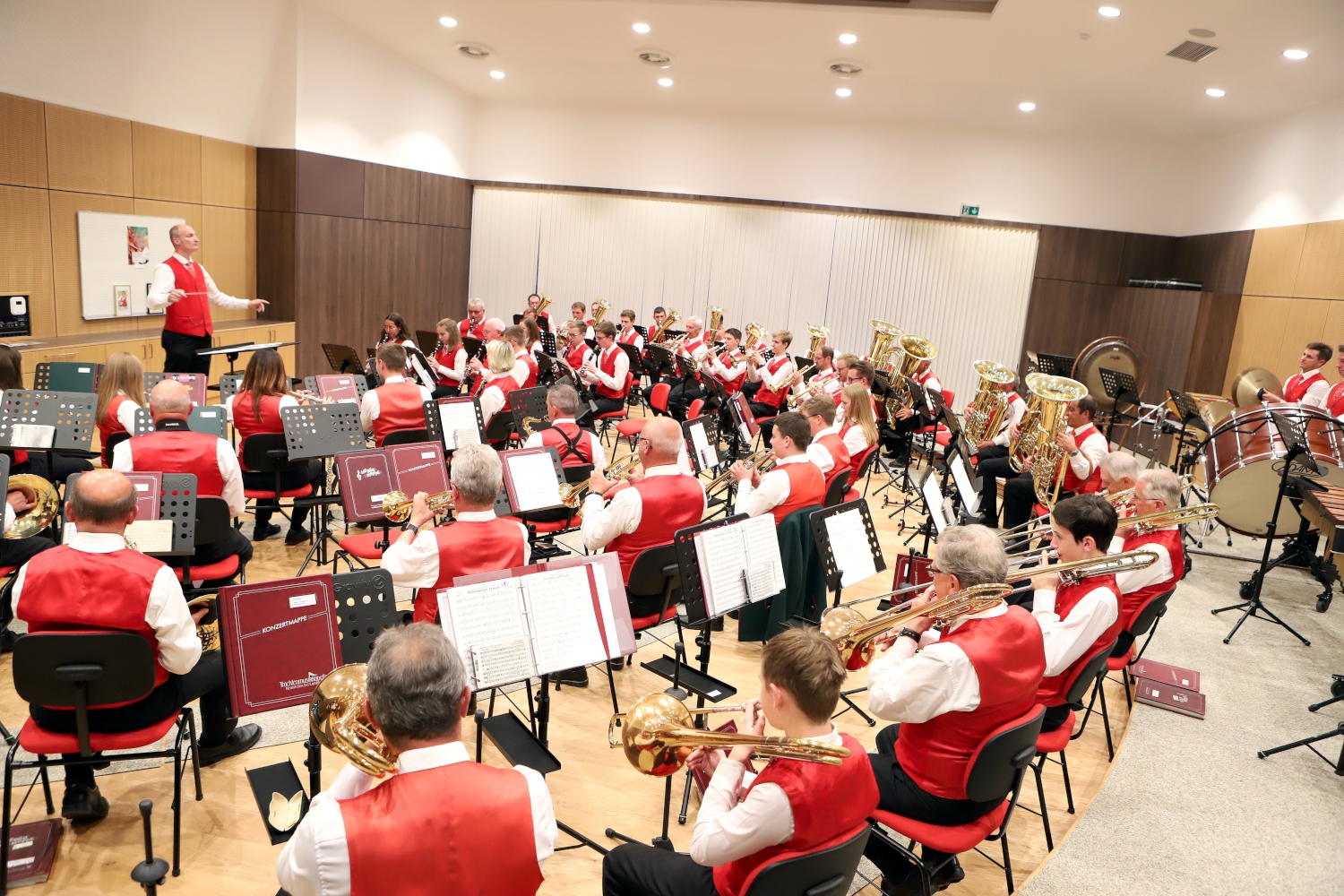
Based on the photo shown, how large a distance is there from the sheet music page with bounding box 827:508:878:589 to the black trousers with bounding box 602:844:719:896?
1976 mm

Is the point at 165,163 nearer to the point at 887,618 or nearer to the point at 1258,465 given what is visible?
the point at 887,618

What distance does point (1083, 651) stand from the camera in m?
3.55

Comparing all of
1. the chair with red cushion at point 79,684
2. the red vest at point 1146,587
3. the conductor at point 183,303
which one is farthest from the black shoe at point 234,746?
the conductor at point 183,303

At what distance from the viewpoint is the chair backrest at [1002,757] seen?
2.73m

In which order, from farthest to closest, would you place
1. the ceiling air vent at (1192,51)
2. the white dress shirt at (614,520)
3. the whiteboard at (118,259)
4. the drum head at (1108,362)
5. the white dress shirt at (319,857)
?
the drum head at (1108,362) < the whiteboard at (118,259) < the ceiling air vent at (1192,51) < the white dress shirt at (614,520) < the white dress shirt at (319,857)

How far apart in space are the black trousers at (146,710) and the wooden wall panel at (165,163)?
867cm

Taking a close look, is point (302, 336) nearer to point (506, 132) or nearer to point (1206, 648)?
point (506, 132)

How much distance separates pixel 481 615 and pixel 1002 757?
73.3 inches

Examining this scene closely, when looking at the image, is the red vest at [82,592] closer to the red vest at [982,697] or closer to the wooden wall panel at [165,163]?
the red vest at [982,697]

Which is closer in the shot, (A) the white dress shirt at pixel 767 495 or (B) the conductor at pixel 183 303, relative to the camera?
(A) the white dress shirt at pixel 767 495

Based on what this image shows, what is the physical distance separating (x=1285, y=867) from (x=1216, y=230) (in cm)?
1210

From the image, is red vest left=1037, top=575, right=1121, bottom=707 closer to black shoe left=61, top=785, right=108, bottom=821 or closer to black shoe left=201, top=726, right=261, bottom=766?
black shoe left=201, top=726, right=261, bottom=766

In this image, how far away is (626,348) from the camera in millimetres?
10016

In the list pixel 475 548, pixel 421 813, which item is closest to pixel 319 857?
pixel 421 813
